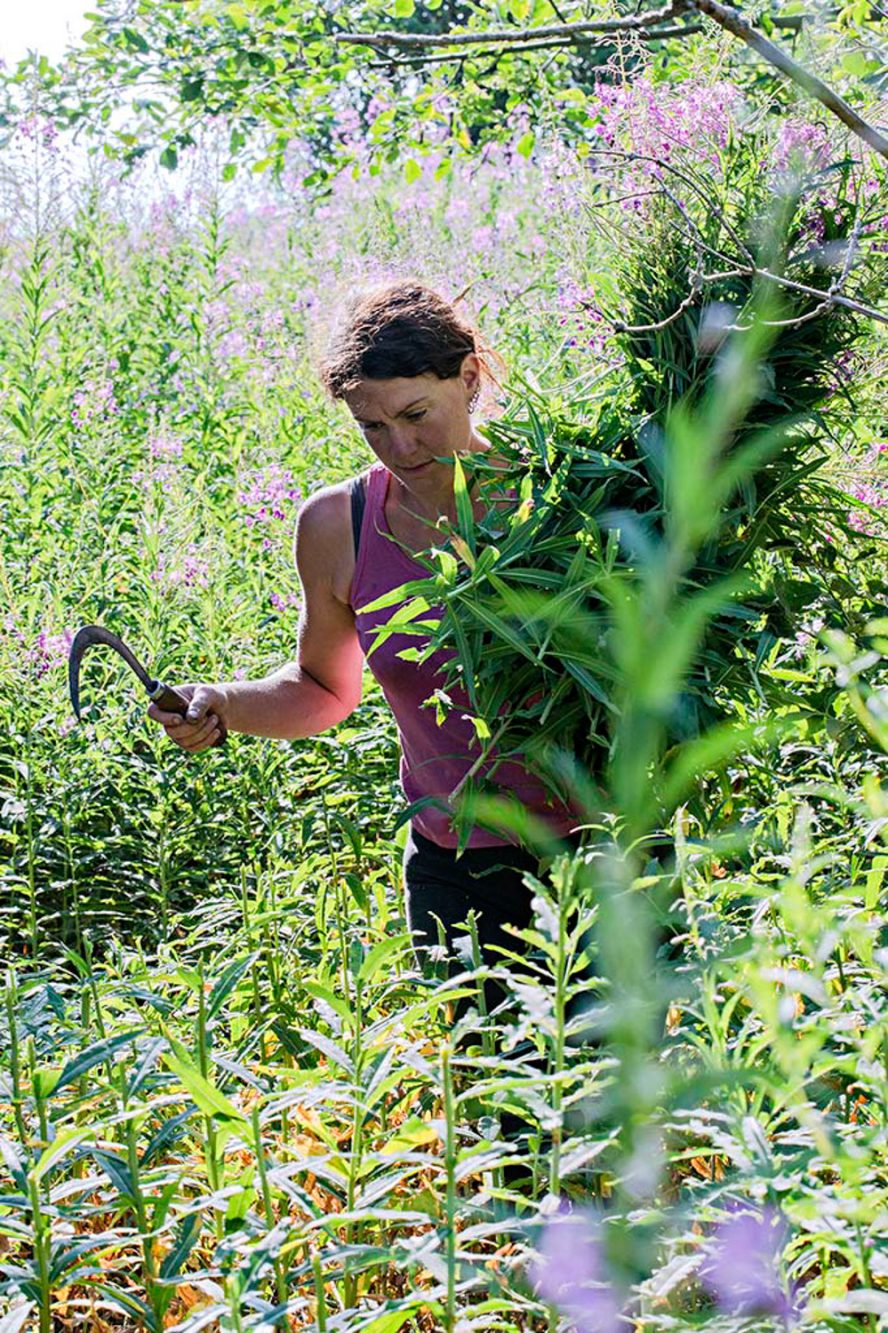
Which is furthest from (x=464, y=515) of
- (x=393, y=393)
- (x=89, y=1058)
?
(x=89, y=1058)

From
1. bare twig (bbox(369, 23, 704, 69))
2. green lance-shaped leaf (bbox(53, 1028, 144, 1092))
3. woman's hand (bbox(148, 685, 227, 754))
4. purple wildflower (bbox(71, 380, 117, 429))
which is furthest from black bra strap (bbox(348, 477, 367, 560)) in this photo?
purple wildflower (bbox(71, 380, 117, 429))

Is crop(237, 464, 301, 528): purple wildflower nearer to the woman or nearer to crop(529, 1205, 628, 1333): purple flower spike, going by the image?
the woman

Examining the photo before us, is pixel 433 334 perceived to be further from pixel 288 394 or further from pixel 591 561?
pixel 288 394

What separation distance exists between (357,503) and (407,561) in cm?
18

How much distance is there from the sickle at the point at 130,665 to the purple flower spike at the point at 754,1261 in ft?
4.32

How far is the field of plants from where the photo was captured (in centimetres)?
109

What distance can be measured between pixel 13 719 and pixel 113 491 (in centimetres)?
178

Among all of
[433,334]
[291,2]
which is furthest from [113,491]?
[433,334]

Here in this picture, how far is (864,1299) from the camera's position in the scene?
896 mm

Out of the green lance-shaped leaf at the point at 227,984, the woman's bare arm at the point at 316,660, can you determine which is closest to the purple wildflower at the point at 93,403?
the woman's bare arm at the point at 316,660

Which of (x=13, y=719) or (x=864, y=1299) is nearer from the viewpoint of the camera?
(x=864, y=1299)

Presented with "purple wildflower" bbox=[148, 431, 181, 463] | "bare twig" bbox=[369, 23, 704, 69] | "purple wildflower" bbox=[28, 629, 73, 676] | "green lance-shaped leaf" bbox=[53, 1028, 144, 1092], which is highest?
"bare twig" bbox=[369, 23, 704, 69]

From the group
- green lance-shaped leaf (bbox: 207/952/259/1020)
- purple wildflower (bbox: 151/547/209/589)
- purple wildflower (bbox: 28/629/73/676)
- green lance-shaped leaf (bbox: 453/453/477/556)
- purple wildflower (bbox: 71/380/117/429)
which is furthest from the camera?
purple wildflower (bbox: 71/380/117/429)

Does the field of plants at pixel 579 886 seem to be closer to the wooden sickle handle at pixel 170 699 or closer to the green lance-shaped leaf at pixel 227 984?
the green lance-shaped leaf at pixel 227 984
